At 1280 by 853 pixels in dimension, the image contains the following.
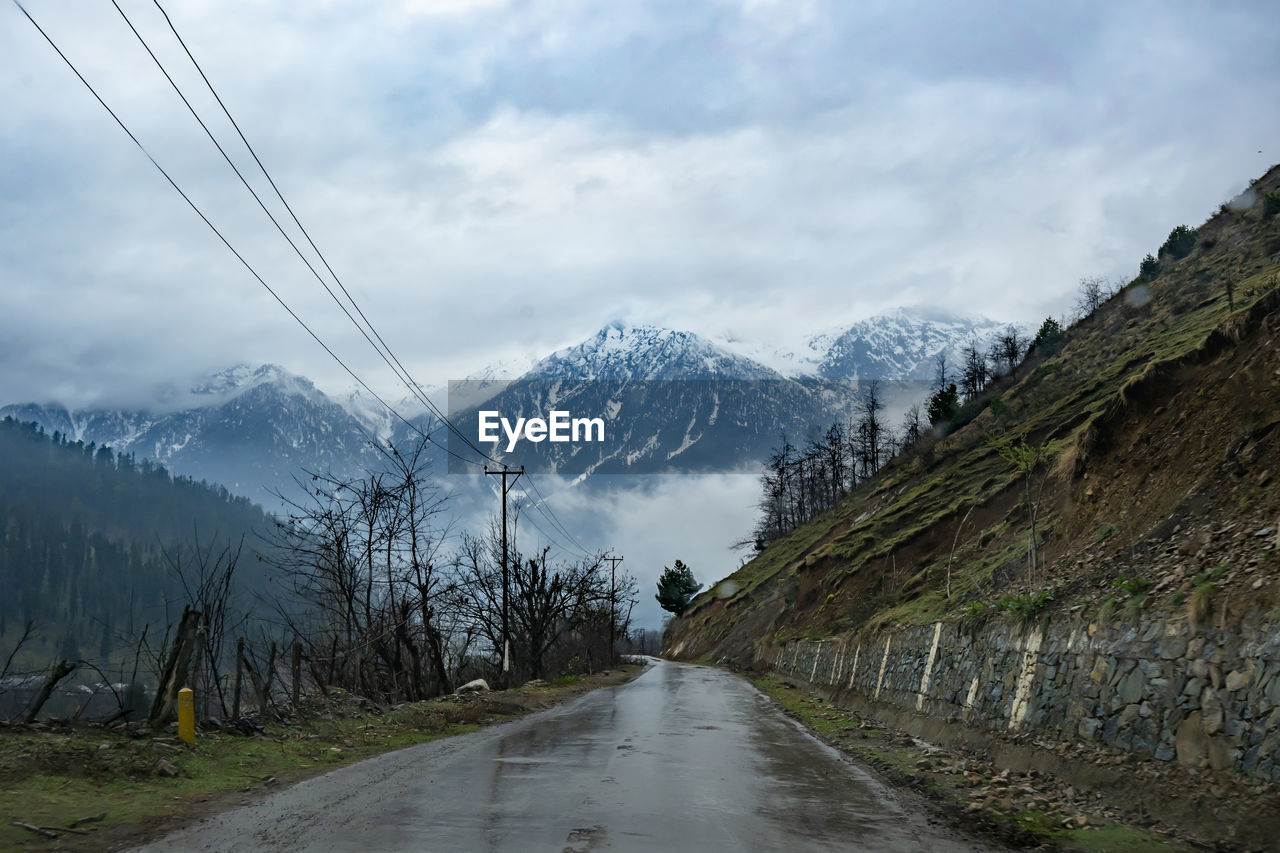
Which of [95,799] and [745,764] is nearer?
[95,799]

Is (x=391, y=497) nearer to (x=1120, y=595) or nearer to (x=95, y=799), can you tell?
(x=95, y=799)

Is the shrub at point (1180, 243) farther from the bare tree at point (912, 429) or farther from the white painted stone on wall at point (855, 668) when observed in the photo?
the white painted stone on wall at point (855, 668)

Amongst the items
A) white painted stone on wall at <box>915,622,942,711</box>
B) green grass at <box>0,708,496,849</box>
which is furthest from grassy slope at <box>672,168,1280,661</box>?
green grass at <box>0,708,496,849</box>

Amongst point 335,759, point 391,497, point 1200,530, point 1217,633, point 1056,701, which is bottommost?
point 335,759

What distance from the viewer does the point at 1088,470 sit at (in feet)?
69.7

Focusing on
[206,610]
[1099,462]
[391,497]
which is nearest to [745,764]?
[206,610]

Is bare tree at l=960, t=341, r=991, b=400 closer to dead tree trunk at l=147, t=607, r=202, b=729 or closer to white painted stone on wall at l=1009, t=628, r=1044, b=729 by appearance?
white painted stone on wall at l=1009, t=628, r=1044, b=729

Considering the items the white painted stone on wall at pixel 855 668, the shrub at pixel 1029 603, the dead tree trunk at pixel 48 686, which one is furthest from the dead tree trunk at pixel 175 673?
the white painted stone on wall at pixel 855 668

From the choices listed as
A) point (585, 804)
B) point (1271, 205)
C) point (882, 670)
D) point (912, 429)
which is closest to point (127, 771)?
point (585, 804)

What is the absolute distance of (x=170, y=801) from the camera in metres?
9.76

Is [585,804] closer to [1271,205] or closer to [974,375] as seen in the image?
[1271,205]

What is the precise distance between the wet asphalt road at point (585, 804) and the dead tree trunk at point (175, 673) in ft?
10.7

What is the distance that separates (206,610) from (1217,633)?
49.0 ft

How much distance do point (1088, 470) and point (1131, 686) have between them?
12333 millimetres
